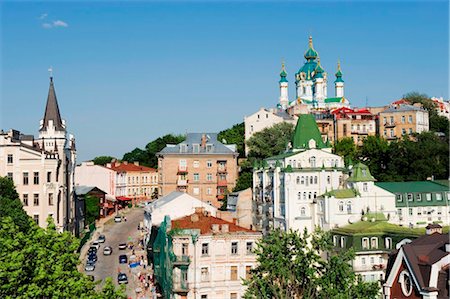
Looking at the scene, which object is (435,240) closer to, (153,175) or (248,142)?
(248,142)

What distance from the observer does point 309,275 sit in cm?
3938

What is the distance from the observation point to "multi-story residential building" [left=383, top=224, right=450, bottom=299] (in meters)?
26.1

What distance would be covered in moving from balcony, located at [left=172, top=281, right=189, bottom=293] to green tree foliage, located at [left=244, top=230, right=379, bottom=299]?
27.7ft

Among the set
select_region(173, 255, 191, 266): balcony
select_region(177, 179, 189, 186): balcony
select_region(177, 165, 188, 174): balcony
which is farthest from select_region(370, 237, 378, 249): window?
select_region(177, 165, 188, 174): balcony

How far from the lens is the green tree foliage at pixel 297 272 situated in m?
37.5

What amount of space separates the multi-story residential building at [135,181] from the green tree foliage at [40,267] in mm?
97882

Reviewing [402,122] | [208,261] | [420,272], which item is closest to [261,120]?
[402,122]

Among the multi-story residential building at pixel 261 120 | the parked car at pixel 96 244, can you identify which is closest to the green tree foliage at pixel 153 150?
the multi-story residential building at pixel 261 120

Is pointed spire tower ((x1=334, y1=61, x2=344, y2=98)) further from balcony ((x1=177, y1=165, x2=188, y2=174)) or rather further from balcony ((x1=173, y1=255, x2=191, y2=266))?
balcony ((x1=173, y1=255, x2=191, y2=266))

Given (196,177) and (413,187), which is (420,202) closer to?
(413,187)

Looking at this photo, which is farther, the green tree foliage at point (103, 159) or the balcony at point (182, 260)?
the green tree foliage at point (103, 159)

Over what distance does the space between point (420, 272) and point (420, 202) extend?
44.8 m

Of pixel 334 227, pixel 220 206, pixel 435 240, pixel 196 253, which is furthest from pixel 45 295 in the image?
pixel 220 206

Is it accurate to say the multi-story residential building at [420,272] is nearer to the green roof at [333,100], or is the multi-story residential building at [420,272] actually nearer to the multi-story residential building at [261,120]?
the multi-story residential building at [261,120]
